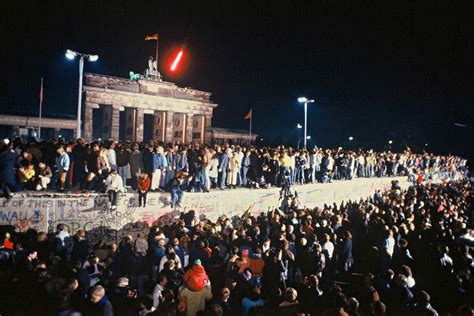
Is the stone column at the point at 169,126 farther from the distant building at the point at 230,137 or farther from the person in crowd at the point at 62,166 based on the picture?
the person in crowd at the point at 62,166

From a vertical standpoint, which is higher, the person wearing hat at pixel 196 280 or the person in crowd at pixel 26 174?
the person in crowd at pixel 26 174

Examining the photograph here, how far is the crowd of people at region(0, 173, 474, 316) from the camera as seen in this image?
22.5 feet

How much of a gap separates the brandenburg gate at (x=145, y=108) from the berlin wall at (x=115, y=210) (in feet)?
93.6

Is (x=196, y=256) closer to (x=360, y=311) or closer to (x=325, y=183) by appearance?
(x=360, y=311)

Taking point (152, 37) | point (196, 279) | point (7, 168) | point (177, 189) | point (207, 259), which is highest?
point (152, 37)

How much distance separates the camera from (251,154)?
19.6m

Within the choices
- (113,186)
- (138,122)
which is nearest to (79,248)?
(113,186)

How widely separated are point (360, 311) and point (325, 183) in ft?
57.7

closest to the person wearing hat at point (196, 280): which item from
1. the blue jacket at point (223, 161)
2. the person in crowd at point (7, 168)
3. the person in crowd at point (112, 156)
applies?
the person in crowd at point (7, 168)

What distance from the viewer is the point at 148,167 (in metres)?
15.1

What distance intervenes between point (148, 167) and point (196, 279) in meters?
8.09

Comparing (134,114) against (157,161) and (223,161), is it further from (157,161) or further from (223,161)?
(157,161)

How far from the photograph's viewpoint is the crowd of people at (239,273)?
22.5 ft

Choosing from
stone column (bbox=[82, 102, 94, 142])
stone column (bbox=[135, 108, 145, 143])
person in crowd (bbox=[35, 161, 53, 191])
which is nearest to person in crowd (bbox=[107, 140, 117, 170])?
person in crowd (bbox=[35, 161, 53, 191])
